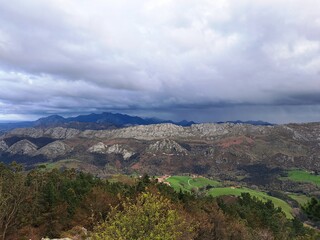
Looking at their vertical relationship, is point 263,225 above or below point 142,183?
below

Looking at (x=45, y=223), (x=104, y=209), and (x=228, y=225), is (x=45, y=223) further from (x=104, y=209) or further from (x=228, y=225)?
(x=228, y=225)

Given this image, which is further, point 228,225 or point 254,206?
point 254,206

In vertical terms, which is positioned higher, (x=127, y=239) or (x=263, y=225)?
(x=127, y=239)

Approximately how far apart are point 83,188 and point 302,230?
119 meters

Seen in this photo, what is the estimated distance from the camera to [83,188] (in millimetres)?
119312

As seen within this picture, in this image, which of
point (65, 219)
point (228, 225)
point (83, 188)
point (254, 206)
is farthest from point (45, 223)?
point (254, 206)

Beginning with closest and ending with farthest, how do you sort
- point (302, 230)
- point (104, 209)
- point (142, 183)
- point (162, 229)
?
point (162, 229) → point (104, 209) → point (142, 183) → point (302, 230)

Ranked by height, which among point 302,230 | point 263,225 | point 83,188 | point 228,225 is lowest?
point 302,230

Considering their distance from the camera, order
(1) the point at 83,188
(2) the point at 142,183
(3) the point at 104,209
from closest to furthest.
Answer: (3) the point at 104,209 < (1) the point at 83,188 < (2) the point at 142,183

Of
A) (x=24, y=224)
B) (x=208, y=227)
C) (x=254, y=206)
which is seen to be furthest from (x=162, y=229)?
(x=254, y=206)

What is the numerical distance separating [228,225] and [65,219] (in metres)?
53.1

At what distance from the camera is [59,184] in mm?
133500

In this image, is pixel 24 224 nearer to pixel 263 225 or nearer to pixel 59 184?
pixel 59 184

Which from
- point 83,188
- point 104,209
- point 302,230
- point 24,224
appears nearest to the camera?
point 24,224
